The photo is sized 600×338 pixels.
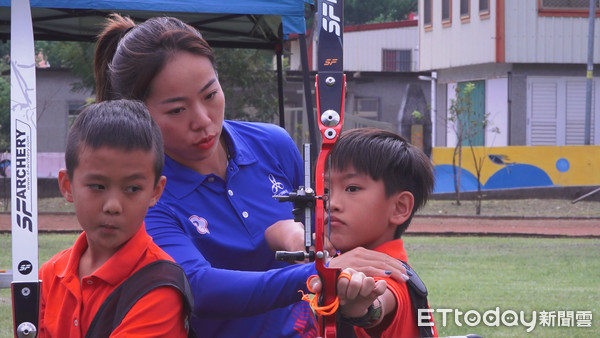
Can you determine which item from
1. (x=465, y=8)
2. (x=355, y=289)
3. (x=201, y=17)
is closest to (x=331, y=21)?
(x=355, y=289)

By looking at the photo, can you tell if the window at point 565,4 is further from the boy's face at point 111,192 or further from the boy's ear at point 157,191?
the boy's face at point 111,192

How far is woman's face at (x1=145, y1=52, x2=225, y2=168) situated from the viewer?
8.09ft

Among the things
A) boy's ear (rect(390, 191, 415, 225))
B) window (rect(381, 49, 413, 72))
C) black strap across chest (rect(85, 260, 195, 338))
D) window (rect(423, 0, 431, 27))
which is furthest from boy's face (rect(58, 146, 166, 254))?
window (rect(381, 49, 413, 72))

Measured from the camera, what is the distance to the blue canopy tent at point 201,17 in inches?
246

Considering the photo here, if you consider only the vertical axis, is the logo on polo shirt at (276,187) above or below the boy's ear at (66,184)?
below

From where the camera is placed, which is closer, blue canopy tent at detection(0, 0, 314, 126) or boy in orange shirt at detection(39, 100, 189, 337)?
boy in orange shirt at detection(39, 100, 189, 337)

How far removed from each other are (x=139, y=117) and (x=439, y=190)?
66.6 ft

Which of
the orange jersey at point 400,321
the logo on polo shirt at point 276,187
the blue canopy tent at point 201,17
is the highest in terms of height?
the blue canopy tent at point 201,17

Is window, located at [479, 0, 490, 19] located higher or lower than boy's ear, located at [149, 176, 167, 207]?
higher

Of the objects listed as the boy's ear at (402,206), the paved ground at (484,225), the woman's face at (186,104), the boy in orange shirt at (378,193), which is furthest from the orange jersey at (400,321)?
the paved ground at (484,225)

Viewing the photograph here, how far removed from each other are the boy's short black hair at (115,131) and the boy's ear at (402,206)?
0.69 metres

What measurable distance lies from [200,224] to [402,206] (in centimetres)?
57

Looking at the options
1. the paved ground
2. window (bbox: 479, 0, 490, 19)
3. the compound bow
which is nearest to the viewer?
the compound bow

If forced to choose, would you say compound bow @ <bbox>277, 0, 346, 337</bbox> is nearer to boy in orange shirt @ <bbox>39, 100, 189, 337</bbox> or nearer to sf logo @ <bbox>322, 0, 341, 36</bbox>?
sf logo @ <bbox>322, 0, 341, 36</bbox>
